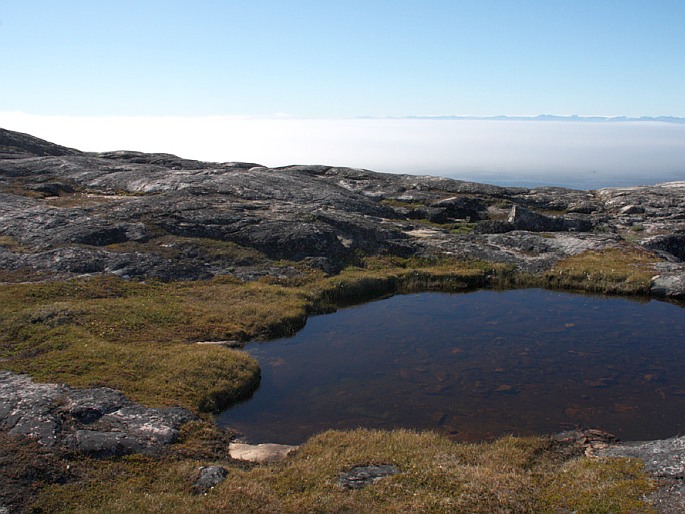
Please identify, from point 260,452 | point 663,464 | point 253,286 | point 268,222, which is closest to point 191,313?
point 253,286

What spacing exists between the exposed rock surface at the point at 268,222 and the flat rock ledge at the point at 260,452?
1005 inches

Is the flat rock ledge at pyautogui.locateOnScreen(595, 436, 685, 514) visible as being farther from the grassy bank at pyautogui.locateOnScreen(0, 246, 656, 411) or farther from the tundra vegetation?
the grassy bank at pyautogui.locateOnScreen(0, 246, 656, 411)

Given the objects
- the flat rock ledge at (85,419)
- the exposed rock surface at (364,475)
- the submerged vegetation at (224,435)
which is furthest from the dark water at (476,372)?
the exposed rock surface at (364,475)

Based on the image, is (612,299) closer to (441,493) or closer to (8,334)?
(441,493)

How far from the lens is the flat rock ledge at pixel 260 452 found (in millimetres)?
20531

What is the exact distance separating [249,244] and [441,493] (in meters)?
39.0

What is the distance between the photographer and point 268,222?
5691 cm

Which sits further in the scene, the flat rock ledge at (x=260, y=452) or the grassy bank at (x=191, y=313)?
the grassy bank at (x=191, y=313)

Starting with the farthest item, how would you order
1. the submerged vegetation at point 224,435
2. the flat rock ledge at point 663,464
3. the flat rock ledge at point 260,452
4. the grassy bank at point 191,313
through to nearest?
the grassy bank at point 191,313
the flat rock ledge at point 260,452
the submerged vegetation at point 224,435
the flat rock ledge at point 663,464

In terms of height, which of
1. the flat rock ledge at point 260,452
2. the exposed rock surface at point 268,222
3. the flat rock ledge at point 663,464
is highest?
the exposed rock surface at point 268,222

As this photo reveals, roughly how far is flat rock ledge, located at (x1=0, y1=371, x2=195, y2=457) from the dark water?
3.77 m

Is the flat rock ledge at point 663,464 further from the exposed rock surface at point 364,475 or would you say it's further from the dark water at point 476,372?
the exposed rock surface at point 364,475

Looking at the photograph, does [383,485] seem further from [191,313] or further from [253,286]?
[253,286]

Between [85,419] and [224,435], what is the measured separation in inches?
218
